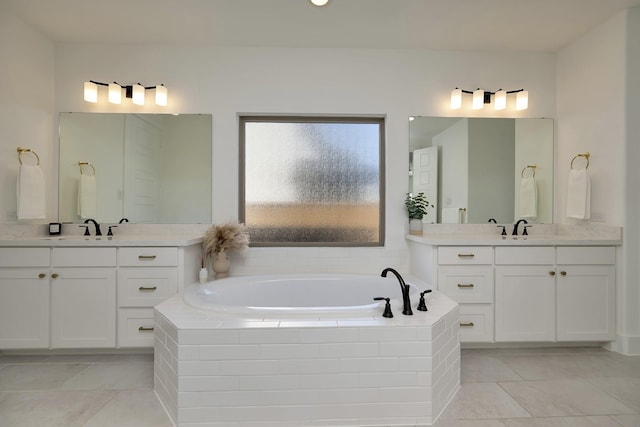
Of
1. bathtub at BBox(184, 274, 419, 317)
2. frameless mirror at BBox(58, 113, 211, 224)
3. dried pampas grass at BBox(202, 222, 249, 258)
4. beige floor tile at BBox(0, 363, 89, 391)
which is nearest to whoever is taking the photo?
beige floor tile at BBox(0, 363, 89, 391)

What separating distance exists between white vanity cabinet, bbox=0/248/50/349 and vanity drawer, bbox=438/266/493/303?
2.82 meters

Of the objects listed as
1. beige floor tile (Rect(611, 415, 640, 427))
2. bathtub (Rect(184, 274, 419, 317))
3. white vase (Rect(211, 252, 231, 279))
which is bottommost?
beige floor tile (Rect(611, 415, 640, 427))

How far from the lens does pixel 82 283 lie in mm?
2436

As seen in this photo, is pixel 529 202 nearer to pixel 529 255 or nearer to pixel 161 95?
pixel 529 255

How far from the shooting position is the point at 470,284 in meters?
2.56

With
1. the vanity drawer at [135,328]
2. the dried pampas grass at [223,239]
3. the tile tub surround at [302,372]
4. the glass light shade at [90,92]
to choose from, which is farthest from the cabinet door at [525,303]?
the glass light shade at [90,92]

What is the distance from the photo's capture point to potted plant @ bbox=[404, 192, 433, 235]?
302 cm

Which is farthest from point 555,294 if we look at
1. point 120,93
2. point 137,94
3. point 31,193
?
point 31,193

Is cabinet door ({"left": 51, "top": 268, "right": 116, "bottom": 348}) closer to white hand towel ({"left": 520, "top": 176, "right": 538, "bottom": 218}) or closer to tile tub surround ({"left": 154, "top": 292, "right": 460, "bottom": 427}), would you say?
tile tub surround ({"left": 154, "top": 292, "right": 460, "bottom": 427})

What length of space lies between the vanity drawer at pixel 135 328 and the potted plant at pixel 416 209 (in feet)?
7.16

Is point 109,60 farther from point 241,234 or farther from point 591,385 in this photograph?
point 591,385

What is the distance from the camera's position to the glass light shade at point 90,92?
287cm

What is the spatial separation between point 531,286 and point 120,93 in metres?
3.62

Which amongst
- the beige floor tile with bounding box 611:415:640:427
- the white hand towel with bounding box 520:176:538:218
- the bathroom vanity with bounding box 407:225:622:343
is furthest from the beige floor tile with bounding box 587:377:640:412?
the white hand towel with bounding box 520:176:538:218
